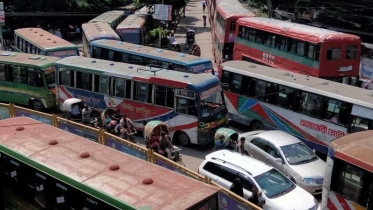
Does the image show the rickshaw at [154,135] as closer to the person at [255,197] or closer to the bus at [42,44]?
the person at [255,197]

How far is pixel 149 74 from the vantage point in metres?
16.8

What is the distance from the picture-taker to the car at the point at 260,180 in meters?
10.5

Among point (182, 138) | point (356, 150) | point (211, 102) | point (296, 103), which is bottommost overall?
point (182, 138)

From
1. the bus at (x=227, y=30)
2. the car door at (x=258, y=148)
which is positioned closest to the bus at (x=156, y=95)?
the car door at (x=258, y=148)

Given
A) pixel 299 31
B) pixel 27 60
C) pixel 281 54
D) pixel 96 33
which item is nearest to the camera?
pixel 27 60

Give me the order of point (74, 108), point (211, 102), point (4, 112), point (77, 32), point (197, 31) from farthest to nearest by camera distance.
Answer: point (197, 31), point (77, 32), point (74, 108), point (211, 102), point (4, 112)

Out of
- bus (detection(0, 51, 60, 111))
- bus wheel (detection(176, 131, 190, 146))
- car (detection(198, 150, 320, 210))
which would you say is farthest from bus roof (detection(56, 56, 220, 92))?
car (detection(198, 150, 320, 210))

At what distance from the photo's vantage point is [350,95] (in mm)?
14453

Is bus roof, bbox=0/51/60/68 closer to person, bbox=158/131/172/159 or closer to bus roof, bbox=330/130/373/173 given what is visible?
person, bbox=158/131/172/159

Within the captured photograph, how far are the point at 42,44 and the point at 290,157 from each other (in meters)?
15.5

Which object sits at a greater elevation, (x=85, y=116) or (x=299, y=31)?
(x=299, y=31)

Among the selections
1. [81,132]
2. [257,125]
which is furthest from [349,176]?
[257,125]

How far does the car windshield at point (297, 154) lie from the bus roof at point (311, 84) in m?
2.25

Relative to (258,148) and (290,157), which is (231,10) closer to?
(258,148)
